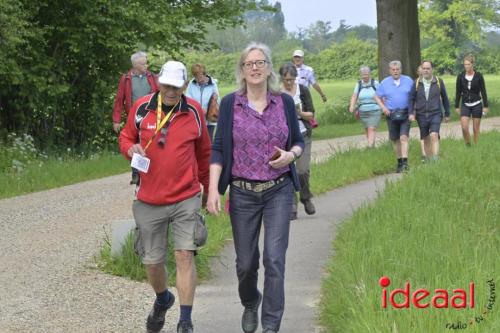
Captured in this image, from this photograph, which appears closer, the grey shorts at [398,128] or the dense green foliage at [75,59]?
the grey shorts at [398,128]

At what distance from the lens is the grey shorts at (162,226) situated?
645 cm

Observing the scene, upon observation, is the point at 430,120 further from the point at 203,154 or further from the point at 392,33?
the point at 392,33

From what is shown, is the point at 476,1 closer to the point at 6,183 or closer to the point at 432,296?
the point at 6,183

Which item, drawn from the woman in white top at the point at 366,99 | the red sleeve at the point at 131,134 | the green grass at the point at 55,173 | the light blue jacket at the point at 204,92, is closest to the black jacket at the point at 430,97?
the woman in white top at the point at 366,99

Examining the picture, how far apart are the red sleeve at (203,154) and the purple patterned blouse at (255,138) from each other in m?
0.35

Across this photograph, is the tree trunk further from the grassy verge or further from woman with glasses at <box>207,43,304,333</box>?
woman with glasses at <box>207,43,304,333</box>

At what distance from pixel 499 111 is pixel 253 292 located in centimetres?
2936

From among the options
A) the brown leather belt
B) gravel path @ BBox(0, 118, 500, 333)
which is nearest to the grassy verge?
the brown leather belt

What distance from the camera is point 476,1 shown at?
8050 cm

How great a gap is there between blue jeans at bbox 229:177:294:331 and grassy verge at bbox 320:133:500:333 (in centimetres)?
40

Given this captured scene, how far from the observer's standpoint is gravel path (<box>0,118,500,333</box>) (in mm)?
7106

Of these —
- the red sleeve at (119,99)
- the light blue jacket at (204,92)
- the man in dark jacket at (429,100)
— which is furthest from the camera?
the man in dark jacket at (429,100)

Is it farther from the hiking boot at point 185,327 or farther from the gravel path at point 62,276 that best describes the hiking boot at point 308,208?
the hiking boot at point 185,327

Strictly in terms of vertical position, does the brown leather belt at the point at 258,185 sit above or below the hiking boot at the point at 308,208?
above
